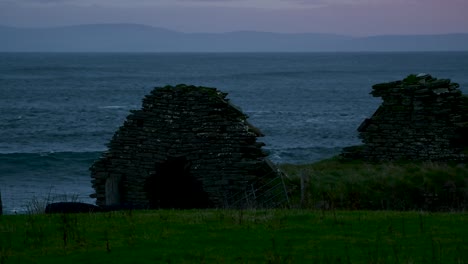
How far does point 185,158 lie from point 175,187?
1.29 metres

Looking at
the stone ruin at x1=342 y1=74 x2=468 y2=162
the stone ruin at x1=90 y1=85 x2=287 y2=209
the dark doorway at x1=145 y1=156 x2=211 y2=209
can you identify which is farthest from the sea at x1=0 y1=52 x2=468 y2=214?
the stone ruin at x1=342 y1=74 x2=468 y2=162

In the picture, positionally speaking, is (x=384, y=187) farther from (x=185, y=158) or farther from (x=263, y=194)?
(x=185, y=158)

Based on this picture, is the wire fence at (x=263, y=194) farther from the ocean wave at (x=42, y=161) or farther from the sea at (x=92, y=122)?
the ocean wave at (x=42, y=161)

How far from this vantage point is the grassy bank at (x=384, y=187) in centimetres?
2559

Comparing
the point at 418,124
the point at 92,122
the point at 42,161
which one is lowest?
the point at 92,122

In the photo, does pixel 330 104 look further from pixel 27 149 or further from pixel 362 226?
pixel 362 226

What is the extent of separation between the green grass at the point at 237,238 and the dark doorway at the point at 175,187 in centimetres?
921

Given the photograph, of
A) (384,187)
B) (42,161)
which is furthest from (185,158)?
(42,161)

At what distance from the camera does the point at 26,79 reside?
168 metres

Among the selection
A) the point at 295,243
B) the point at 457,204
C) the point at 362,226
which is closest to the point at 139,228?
the point at 295,243

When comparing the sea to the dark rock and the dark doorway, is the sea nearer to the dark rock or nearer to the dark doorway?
the dark rock

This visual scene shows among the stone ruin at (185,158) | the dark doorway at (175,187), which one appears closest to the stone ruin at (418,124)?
the stone ruin at (185,158)

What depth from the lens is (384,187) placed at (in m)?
26.8

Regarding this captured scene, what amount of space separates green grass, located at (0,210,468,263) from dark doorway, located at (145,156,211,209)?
921 cm
